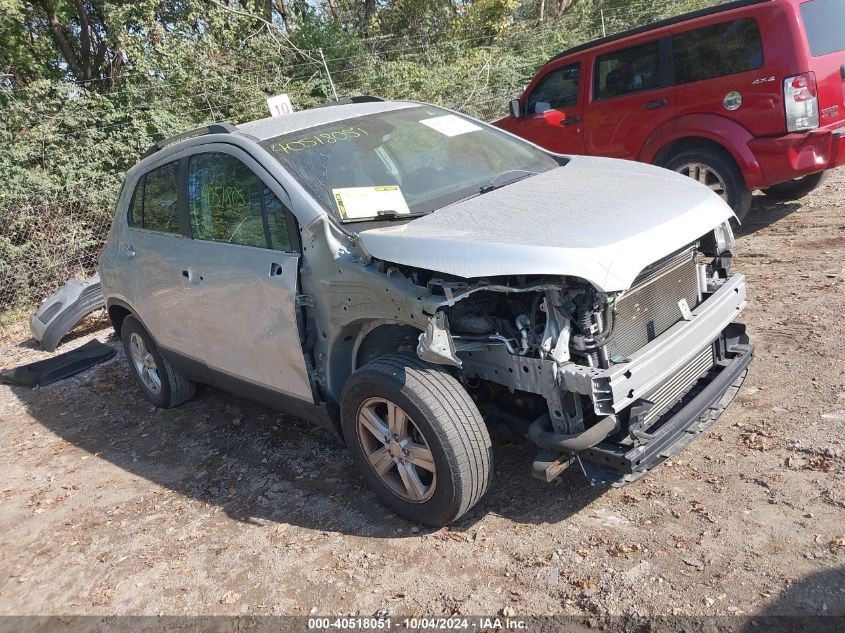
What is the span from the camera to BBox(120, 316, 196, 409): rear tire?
528 cm

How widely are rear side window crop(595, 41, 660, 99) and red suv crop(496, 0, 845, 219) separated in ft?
0.03

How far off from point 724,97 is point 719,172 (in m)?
0.67

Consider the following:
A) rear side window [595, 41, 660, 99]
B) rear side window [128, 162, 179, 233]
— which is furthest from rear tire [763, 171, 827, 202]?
rear side window [128, 162, 179, 233]

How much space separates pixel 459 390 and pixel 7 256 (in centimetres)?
798

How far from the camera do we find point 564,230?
2885 mm

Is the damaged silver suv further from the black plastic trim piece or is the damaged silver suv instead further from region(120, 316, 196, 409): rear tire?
region(120, 316, 196, 409): rear tire

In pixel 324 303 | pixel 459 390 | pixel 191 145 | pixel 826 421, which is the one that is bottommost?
pixel 826 421

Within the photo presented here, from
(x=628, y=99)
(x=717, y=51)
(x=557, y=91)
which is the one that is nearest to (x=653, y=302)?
(x=717, y=51)

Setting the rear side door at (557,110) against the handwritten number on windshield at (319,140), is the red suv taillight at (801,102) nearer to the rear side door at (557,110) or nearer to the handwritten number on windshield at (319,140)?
the rear side door at (557,110)

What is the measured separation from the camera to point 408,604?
2898 mm

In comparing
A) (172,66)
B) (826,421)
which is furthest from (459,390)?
(172,66)

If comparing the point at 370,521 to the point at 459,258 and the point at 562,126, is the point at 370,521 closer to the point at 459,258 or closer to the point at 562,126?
the point at 459,258

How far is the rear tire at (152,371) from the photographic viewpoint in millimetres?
5277

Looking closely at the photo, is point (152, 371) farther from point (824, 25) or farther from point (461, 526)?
point (824, 25)
